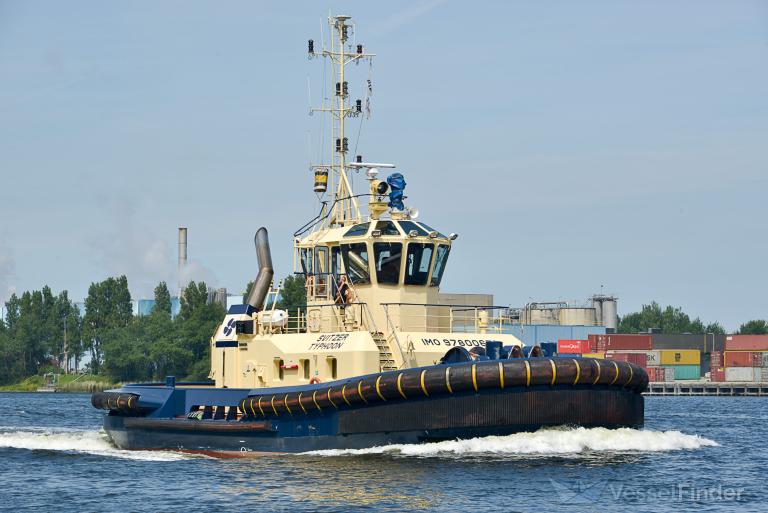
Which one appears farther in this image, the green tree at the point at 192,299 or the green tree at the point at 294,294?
the green tree at the point at 192,299

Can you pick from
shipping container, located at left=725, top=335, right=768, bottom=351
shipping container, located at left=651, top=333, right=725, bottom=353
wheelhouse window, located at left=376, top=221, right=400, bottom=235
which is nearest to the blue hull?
wheelhouse window, located at left=376, top=221, right=400, bottom=235

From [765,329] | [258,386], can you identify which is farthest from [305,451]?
[765,329]

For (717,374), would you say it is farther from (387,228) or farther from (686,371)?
(387,228)

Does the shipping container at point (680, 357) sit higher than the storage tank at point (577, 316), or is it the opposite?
the storage tank at point (577, 316)

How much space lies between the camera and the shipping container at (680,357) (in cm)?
9325

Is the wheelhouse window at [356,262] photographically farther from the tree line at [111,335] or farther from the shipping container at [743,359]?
the shipping container at [743,359]

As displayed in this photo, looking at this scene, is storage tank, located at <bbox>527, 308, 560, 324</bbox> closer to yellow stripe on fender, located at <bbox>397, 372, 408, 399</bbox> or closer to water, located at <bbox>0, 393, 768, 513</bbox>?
water, located at <bbox>0, 393, 768, 513</bbox>

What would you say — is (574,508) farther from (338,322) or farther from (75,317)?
(75,317)

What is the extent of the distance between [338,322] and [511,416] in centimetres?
462

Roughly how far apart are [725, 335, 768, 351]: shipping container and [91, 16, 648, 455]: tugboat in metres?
74.3

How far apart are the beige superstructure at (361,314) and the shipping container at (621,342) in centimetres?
6842

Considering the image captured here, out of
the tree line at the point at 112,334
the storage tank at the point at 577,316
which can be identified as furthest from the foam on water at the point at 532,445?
the storage tank at the point at 577,316

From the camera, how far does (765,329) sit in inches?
4936

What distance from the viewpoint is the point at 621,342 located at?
91812 mm
